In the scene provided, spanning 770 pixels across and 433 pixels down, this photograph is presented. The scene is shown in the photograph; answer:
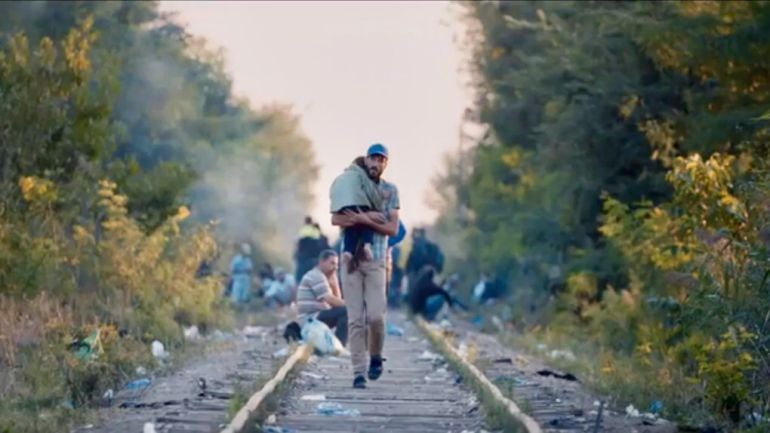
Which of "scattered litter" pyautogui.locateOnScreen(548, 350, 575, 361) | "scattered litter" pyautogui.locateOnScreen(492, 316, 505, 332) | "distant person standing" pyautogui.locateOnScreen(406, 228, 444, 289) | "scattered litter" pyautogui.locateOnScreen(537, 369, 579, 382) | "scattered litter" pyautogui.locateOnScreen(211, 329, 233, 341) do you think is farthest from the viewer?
"distant person standing" pyautogui.locateOnScreen(406, 228, 444, 289)

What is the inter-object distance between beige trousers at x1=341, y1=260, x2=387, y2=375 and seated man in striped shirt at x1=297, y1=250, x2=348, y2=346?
5937mm

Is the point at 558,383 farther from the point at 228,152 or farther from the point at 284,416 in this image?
the point at 228,152

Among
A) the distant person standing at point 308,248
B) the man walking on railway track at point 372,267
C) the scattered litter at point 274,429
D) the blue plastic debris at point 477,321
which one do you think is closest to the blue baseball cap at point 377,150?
the man walking on railway track at point 372,267

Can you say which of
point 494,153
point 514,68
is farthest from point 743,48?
point 494,153

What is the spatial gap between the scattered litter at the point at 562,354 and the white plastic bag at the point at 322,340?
3.74 meters

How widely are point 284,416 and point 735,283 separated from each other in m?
3.80

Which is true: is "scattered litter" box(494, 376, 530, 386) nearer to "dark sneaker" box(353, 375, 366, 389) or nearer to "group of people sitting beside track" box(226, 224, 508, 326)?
"dark sneaker" box(353, 375, 366, 389)

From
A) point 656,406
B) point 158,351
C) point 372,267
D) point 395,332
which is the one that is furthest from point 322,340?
point 395,332

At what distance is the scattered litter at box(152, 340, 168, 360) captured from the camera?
68.1 ft

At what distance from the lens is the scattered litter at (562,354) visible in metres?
24.7

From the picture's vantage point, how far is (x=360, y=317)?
16.0 metres

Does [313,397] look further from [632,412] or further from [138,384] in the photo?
[632,412]

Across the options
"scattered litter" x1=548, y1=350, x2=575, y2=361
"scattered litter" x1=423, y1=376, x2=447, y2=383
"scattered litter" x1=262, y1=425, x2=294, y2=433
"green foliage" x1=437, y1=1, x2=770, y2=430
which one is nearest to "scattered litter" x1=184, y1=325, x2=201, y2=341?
"scattered litter" x1=548, y1=350, x2=575, y2=361

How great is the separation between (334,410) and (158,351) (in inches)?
281
